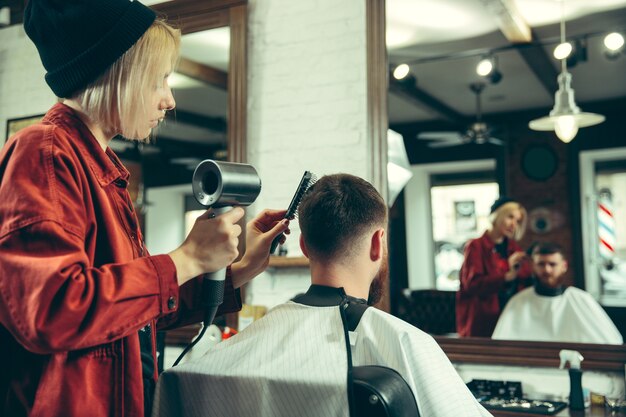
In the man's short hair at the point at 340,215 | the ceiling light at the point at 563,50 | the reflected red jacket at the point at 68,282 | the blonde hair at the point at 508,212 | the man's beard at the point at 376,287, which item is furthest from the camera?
the blonde hair at the point at 508,212

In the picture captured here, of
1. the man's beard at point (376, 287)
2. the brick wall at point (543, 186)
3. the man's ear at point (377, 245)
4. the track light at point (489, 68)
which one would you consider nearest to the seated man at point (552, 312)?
the brick wall at point (543, 186)

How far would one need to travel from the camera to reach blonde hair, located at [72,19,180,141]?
125 centimetres

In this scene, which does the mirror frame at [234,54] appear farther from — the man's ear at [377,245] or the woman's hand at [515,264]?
the man's ear at [377,245]

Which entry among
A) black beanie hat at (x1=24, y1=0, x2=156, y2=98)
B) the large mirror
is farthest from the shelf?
black beanie hat at (x1=24, y1=0, x2=156, y2=98)

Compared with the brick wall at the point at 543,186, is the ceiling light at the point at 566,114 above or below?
above

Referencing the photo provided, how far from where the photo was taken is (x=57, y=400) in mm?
1107

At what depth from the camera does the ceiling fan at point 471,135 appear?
2.87 metres

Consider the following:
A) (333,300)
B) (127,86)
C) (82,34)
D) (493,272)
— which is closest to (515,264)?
(493,272)

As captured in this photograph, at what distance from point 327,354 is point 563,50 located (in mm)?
2043

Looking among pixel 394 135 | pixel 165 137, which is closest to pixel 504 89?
pixel 394 135

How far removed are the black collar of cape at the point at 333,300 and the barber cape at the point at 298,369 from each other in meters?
0.03

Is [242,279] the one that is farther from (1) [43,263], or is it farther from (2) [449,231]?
(2) [449,231]

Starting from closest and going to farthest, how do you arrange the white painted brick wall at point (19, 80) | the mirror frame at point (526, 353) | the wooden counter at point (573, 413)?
the wooden counter at point (573, 413) < the mirror frame at point (526, 353) < the white painted brick wall at point (19, 80)

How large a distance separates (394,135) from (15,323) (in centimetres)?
204
